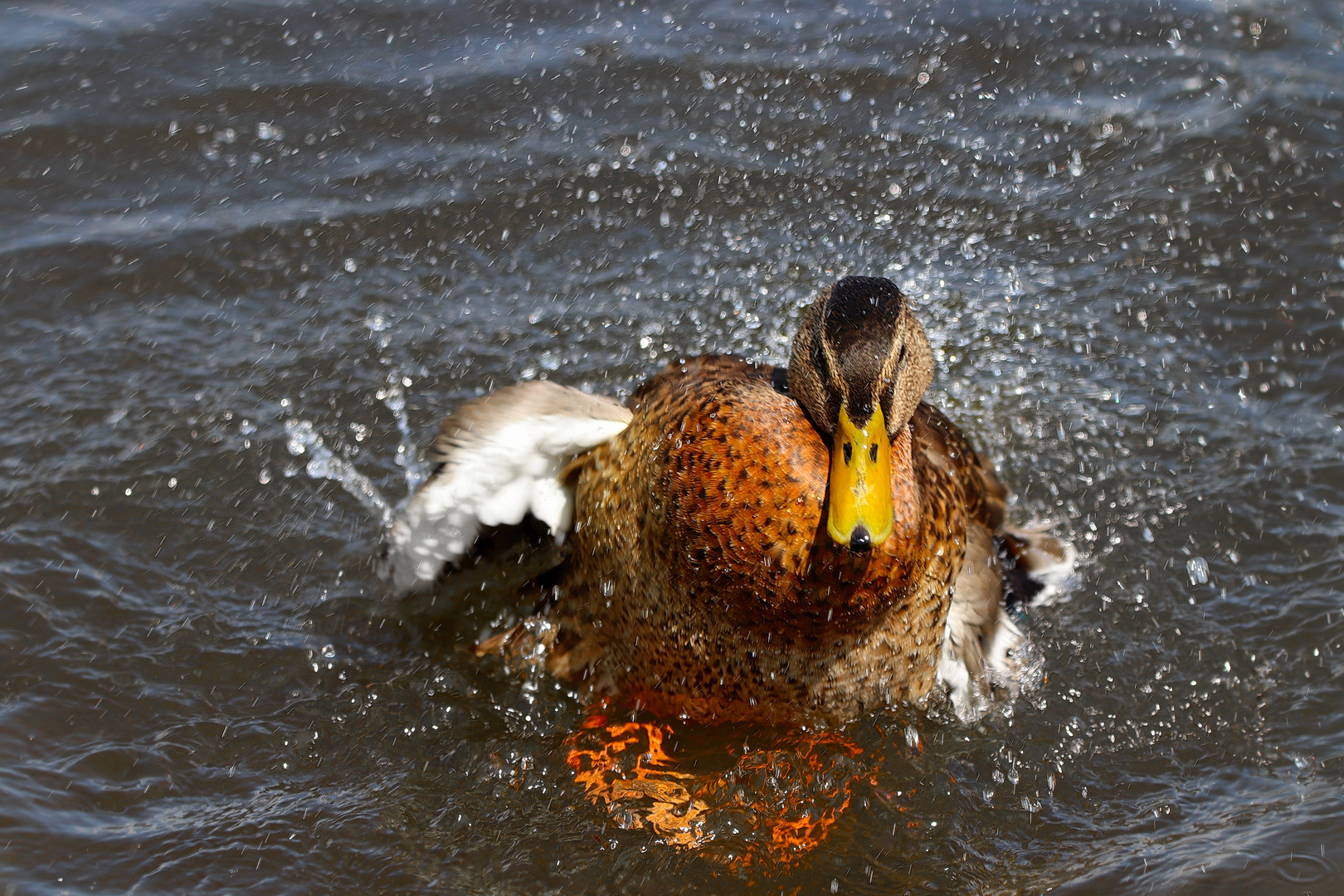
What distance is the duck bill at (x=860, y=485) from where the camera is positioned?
2996 millimetres

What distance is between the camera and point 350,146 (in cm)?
696

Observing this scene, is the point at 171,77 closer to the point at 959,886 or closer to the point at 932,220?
the point at 932,220

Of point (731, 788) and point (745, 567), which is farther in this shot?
point (731, 788)

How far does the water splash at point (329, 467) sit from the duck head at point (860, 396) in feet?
7.42

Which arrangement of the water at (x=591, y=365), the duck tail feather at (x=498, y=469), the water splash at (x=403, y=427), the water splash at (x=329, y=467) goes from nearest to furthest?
1. the water at (x=591, y=365)
2. the duck tail feather at (x=498, y=469)
3. the water splash at (x=329, y=467)
4. the water splash at (x=403, y=427)

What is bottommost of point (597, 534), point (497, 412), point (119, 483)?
point (119, 483)

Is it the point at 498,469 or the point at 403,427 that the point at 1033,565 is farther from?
the point at 403,427

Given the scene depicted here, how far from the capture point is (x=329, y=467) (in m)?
5.01

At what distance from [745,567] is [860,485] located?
16.5 inches

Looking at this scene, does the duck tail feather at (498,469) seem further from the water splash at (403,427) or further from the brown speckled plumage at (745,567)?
the water splash at (403,427)


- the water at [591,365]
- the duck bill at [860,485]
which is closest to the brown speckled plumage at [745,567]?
the duck bill at [860,485]

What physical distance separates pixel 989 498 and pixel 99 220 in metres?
4.85

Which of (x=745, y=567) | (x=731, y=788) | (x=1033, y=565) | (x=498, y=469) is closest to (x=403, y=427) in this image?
(x=498, y=469)

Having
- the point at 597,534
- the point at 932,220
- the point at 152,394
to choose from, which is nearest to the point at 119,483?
the point at 152,394
